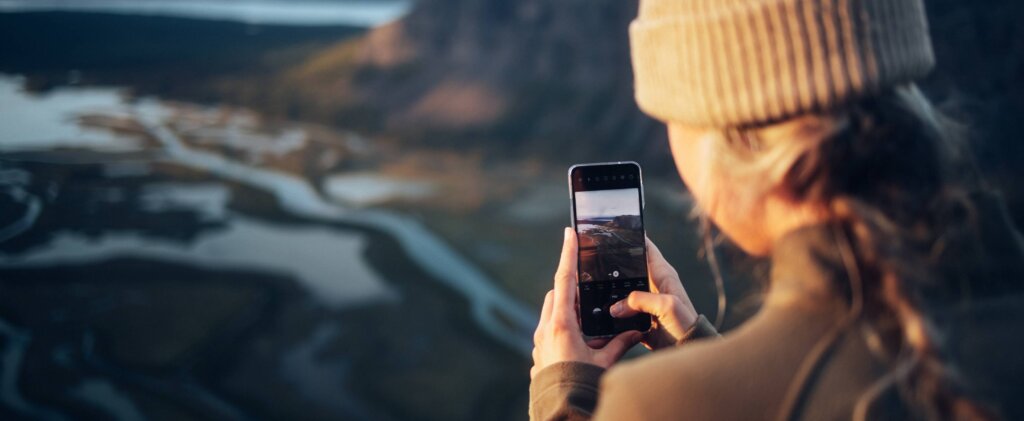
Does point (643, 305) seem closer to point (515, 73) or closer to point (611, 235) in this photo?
point (611, 235)

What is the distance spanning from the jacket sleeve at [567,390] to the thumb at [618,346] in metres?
0.07

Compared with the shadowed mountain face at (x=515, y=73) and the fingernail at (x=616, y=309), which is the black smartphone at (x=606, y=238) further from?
the shadowed mountain face at (x=515, y=73)

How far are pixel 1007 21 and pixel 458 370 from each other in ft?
6.74

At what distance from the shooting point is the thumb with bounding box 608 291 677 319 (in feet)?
4.03

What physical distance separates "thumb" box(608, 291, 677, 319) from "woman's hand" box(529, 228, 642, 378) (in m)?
0.03

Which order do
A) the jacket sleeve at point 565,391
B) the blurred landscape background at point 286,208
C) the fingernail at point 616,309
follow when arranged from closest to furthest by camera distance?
the jacket sleeve at point 565,391, the fingernail at point 616,309, the blurred landscape background at point 286,208

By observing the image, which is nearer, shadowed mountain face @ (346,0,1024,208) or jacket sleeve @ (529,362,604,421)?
jacket sleeve @ (529,362,604,421)

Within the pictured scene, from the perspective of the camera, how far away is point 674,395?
794 mm

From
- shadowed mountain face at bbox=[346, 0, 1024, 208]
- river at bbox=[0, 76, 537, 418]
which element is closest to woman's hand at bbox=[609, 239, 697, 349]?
river at bbox=[0, 76, 537, 418]

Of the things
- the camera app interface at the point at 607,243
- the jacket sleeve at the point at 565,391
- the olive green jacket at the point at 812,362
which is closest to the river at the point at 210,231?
the camera app interface at the point at 607,243

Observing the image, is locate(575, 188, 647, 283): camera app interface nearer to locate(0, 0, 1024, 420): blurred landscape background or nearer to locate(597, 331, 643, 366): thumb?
locate(597, 331, 643, 366): thumb

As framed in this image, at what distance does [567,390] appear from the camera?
109 cm

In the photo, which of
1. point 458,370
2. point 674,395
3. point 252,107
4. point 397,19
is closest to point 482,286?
point 458,370

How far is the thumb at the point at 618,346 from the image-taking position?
47.9 inches
